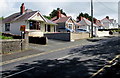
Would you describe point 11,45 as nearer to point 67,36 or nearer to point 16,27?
point 67,36

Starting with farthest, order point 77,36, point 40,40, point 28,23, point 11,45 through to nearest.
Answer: point 28,23
point 77,36
point 40,40
point 11,45

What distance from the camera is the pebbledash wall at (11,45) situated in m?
14.1

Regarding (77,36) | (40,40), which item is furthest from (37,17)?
(40,40)

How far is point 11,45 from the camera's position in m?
14.8

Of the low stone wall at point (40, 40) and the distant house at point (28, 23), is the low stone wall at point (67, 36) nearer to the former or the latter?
the distant house at point (28, 23)

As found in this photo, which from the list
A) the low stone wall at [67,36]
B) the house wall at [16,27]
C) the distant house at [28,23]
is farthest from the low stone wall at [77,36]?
the house wall at [16,27]

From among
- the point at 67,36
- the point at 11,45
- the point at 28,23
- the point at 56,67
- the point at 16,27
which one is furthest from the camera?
the point at 16,27

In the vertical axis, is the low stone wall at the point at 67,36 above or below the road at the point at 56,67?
above

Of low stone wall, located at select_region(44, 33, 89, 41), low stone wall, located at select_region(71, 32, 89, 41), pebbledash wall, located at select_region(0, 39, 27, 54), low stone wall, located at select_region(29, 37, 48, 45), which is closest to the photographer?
pebbledash wall, located at select_region(0, 39, 27, 54)

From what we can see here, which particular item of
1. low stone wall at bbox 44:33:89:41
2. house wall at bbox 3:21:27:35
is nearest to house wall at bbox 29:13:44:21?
house wall at bbox 3:21:27:35

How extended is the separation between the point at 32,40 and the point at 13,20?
1303 centimetres

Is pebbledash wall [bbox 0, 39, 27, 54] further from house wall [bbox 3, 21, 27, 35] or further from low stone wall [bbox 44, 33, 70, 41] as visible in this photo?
house wall [bbox 3, 21, 27, 35]

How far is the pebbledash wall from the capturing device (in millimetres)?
14066

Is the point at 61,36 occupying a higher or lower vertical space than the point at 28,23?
lower
